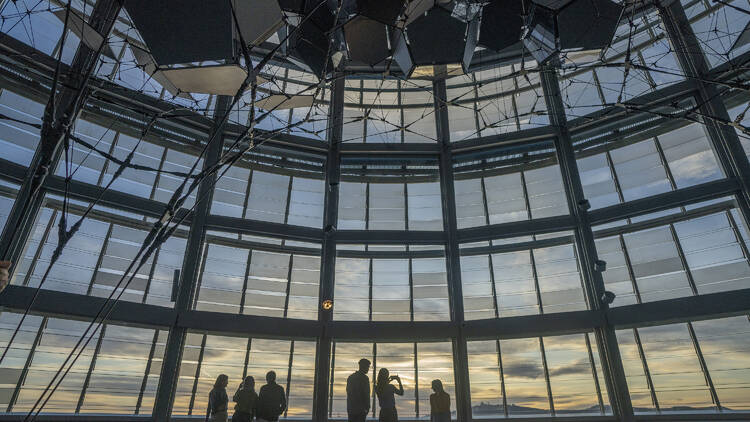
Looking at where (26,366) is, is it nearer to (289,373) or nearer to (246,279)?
(246,279)

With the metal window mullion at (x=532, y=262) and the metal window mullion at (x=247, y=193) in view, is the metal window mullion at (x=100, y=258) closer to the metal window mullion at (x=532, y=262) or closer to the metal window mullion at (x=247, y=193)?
the metal window mullion at (x=247, y=193)

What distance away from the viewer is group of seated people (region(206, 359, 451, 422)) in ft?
21.3

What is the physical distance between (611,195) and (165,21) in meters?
10.8

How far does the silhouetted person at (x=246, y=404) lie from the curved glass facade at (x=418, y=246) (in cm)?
307

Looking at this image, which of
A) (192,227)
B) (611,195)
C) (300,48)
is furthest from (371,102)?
(611,195)

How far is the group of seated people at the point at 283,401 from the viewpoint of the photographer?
648cm

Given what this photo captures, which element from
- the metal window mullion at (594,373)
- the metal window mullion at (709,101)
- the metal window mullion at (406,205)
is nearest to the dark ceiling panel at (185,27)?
the metal window mullion at (406,205)

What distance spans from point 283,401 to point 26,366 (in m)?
5.81

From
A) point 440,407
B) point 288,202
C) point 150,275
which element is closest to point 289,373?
point 150,275

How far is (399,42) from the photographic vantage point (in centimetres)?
813

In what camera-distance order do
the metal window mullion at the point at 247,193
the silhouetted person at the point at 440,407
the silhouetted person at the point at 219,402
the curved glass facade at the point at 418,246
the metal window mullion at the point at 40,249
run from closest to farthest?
the silhouetted person at the point at 219,402 → the silhouetted person at the point at 440,407 → the metal window mullion at the point at 40,249 → the curved glass facade at the point at 418,246 → the metal window mullion at the point at 247,193

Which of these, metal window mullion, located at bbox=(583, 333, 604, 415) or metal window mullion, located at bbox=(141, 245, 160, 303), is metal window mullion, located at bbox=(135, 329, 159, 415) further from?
metal window mullion, located at bbox=(583, 333, 604, 415)

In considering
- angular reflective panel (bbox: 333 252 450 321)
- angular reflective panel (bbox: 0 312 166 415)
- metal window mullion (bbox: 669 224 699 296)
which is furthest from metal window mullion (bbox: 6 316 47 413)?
metal window mullion (bbox: 669 224 699 296)

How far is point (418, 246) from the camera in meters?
11.5
